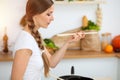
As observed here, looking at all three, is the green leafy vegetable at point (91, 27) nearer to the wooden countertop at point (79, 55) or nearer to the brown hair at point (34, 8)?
the wooden countertop at point (79, 55)

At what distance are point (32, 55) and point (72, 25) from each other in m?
1.54

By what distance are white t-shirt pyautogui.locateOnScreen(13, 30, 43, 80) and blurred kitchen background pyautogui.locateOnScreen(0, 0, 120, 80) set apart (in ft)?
4.19

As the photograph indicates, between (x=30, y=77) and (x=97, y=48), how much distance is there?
4.99 feet

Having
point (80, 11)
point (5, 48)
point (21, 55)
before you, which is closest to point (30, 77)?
point (21, 55)

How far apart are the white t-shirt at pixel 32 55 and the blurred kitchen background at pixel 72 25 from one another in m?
1.28

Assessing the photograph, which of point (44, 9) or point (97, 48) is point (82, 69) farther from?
point (44, 9)

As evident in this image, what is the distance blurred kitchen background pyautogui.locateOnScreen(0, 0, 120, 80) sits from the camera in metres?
→ 2.62

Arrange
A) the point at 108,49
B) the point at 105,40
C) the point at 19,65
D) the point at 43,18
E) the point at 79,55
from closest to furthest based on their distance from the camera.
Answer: the point at 19,65 → the point at 43,18 → the point at 79,55 → the point at 108,49 → the point at 105,40

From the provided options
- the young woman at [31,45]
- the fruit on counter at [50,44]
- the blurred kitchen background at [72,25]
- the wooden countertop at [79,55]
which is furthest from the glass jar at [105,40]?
the young woman at [31,45]

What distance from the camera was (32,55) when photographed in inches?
50.2

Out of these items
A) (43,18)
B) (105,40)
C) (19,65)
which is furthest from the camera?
(105,40)

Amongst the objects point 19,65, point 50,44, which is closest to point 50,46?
point 50,44

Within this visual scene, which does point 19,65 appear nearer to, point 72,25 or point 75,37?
point 75,37

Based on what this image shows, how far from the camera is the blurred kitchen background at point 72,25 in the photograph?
2.62m
